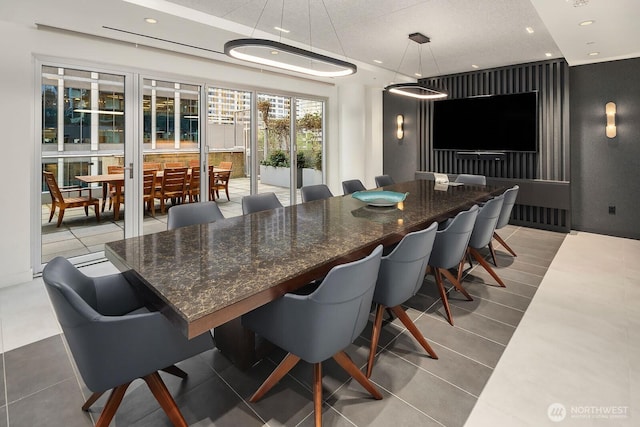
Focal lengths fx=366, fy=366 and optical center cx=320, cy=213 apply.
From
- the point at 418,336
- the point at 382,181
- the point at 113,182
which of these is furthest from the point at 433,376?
the point at 113,182

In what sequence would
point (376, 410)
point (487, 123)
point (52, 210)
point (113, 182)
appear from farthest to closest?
point (487, 123), point (113, 182), point (52, 210), point (376, 410)

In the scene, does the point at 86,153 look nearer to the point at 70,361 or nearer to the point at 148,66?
the point at 148,66

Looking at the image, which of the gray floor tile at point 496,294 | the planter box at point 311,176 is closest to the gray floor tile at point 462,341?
the gray floor tile at point 496,294

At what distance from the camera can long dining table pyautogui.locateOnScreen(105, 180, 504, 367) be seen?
140 centimetres

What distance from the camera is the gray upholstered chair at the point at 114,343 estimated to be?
4.38 ft

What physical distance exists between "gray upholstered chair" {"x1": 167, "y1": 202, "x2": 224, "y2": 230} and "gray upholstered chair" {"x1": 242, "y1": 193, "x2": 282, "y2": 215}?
336mm

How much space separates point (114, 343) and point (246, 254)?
2.34ft

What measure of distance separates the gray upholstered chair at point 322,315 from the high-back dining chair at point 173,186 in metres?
3.78

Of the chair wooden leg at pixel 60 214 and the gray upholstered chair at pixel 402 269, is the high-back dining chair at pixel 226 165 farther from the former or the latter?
the gray upholstered chair at pixel 402 269

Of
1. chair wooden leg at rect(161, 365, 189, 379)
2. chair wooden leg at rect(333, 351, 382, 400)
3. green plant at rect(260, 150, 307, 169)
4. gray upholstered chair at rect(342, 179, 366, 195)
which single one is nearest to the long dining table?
chair wooden leg at rect(161, 365, 189, 379)

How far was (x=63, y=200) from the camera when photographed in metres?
4.24

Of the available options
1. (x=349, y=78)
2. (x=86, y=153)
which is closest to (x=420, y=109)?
(x=349, y=78)

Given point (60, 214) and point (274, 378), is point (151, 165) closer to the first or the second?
point (60, 214)

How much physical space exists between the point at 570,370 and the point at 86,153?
4954 millimetres
